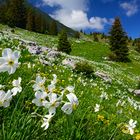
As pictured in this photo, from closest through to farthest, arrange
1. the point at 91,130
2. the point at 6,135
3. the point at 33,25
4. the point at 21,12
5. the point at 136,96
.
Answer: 1. the point at 6,135
2. the point at 91,130
3. the point at 136,96
4. the point at 21,12
5. the point at 33,25

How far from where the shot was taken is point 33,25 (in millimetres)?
97875

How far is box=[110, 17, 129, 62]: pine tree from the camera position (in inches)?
2101

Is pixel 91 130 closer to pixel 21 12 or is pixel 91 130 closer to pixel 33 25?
pixel 21 12

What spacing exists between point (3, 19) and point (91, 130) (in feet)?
241

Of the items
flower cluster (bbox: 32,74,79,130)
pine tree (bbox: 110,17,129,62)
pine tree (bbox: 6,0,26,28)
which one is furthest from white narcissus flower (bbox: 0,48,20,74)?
pine tree (bbox: 6,0,26,28)

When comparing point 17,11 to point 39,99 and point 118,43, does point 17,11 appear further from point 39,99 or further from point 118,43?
point 39,99

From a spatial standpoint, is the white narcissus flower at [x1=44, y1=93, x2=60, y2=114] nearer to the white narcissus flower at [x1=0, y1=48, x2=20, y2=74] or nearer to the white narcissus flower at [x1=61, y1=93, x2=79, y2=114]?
the white narcissus flower at [x1=61, y1=93, x2=79, y2=114]

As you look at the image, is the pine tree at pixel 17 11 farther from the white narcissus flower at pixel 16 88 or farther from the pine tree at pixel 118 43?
the white narcissus flower at pixel 16 88

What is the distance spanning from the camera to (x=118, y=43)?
5756 centimetres

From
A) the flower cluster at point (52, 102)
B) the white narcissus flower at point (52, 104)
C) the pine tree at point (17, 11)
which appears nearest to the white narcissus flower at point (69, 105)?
the flower cluster at point (52, 102)

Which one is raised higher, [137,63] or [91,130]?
[91,130]

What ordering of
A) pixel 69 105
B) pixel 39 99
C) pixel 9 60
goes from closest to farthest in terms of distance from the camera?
pixel 9 60, pixel 69 105, pixel 39 99

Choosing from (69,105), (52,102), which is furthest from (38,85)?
(69,105)

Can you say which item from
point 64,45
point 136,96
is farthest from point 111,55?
point 136,96
